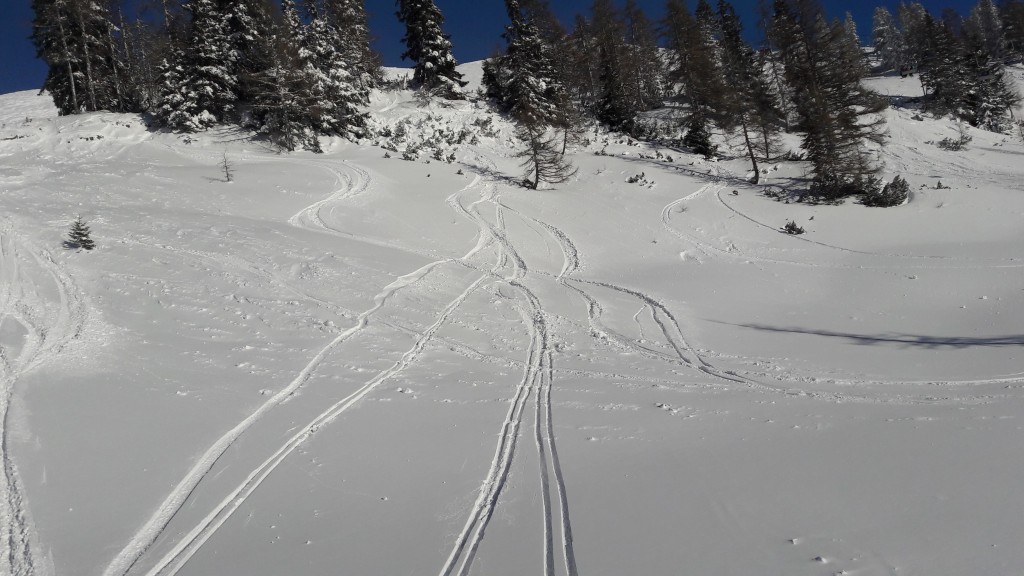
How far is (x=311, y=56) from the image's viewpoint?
29.9 meters

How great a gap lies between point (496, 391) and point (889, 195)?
21569 millimetres

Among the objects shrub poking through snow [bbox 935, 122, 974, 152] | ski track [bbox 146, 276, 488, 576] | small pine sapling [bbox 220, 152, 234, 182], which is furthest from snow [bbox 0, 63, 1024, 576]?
shrub poking through snow [bbox 935, 122, 974, 152]

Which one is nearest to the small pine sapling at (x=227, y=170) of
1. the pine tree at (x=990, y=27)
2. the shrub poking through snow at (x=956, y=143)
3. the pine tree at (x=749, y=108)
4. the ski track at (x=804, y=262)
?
the ski track at (x=804, y=262)

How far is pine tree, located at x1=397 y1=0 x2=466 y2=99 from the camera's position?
37.2 m

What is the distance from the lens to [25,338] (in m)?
8.46

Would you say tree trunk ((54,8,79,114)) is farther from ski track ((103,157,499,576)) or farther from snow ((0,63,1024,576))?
ski track ((103,157,499,576))

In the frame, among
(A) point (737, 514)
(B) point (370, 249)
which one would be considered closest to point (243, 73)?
(B) point (370, 249)

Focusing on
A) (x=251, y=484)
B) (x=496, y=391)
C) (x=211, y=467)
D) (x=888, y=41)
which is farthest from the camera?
(x=888, y=41)

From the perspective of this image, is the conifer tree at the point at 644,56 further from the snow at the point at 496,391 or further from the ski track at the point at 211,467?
the ski track at the point at 211,467

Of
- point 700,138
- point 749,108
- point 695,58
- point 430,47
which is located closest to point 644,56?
point 695,58

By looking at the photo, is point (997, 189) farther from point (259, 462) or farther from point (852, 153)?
point (259, 462)

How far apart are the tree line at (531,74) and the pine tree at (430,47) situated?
0.34 ft

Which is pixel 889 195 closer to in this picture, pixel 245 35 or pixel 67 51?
pixel 245 35

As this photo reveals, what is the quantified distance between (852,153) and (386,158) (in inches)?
929
